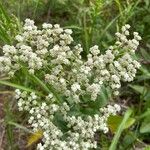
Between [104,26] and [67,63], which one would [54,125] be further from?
[104,26]

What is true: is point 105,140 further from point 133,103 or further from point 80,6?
point 80,6

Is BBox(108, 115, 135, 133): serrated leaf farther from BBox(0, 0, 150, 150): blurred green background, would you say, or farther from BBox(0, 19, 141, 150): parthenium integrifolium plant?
BBox(0, 19, 141, 150): parthenium integrifolium plant

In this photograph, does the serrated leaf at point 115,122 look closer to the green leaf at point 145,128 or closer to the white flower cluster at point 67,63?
the green leaf at point 145,128

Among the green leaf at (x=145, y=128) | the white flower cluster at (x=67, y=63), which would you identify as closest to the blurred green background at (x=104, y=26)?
the green leaf at (x=145, y=128)

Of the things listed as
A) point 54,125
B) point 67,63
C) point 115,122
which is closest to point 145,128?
point 115,122

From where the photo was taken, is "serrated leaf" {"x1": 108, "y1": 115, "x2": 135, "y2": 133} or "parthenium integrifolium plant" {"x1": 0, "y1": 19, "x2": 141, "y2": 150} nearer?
"parthenium integrifolium plant" {"x1": 0, "y1": 19, "x2": 141, "y2": 150}

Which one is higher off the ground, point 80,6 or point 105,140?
point 80,6

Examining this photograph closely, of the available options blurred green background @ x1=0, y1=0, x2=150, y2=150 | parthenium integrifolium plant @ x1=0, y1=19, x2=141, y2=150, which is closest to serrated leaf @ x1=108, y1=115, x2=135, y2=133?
blurred green background @ x1=0, y1=0, x2=150, y2=150

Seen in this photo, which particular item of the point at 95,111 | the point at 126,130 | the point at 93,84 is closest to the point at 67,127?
the point at 95,111
